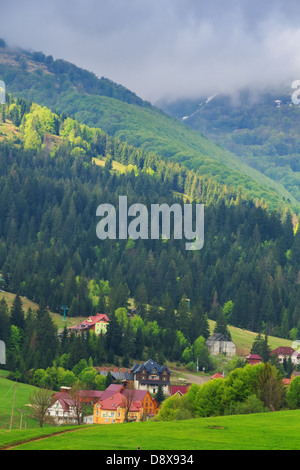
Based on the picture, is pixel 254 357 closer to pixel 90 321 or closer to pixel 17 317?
pixel 90 321

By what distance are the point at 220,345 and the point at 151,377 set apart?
3803 centimetres

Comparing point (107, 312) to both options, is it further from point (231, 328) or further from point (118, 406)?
point (118, 406)

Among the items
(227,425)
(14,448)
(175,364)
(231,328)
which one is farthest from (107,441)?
(231,328)

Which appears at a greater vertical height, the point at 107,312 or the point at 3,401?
the point at 107,312

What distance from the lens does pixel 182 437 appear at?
181ft

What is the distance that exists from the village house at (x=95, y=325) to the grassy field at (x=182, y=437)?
9990 centimetres

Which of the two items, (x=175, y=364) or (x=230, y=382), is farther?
(x=175, y=364)

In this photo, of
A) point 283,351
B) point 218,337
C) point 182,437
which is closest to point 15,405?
point 182,437

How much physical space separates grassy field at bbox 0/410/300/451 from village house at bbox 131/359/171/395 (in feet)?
226

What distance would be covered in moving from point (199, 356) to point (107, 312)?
1188 inches

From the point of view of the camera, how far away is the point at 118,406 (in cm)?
10912

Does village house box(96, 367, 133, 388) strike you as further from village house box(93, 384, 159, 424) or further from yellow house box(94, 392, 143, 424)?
yellow house box(94, 392, 143, 424)

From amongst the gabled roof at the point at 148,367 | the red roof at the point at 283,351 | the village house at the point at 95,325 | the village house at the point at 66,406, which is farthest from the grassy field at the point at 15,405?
the red roof at the point at 283,351

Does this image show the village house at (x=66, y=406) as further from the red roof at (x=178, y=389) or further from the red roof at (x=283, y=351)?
the red roof at (x=283, y=351)
